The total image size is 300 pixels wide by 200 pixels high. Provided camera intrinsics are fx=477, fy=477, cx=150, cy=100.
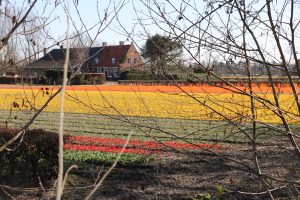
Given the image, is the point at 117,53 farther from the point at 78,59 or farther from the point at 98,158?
the point at 98,158

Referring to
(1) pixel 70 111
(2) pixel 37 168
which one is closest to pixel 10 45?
(2) pixel 37 168

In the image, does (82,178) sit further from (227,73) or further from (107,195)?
(227,73)

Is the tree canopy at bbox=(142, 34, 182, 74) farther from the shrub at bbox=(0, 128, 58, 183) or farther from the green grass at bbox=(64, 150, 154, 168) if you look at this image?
the green grass at bbox=(64, 150, 154, 168)

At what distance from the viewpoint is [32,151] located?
8.80 metres

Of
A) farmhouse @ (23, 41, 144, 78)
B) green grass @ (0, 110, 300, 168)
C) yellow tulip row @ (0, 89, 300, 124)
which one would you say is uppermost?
farmhouse @ (23, 41, 144, 78)

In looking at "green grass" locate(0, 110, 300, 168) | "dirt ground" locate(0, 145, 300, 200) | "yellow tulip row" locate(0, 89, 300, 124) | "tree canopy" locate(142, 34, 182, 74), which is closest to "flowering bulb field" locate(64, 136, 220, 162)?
"green grass" locate(0, 110, 300, 168)

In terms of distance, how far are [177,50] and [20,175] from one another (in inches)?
266

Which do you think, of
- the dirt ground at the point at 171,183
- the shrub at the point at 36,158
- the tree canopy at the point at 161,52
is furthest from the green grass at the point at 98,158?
the tree canopy at the point at 161,52

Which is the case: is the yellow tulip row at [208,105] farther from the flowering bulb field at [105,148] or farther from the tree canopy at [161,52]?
the flowering bulb field at [105,148]

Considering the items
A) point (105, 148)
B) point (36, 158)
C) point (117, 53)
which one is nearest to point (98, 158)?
point (105, 148)

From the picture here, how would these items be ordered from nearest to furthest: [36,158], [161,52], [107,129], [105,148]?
[161,52] < [36,158] < [105,148] < [107,129]

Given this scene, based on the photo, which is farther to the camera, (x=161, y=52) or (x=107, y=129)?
(x=107, y=129)

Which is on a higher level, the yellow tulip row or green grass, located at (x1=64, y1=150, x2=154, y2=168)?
the yellow tulip row

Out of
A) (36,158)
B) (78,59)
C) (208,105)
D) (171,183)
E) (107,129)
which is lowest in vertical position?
(107,129)
